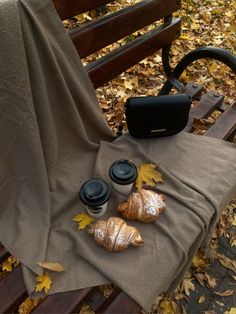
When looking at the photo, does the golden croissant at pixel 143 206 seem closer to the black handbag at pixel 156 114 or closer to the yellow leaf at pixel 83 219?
the yellow leaf at pixel 83 219

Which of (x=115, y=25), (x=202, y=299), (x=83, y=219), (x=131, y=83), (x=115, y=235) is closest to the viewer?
(x=115, y=235)

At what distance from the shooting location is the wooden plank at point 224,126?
194 centimetres

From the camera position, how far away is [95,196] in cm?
145

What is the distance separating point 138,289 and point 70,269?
30cm

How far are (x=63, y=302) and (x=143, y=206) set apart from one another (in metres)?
0.52

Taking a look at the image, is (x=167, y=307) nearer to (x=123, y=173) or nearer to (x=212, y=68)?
(x=123, y=173)

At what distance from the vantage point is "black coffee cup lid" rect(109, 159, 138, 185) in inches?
60.1

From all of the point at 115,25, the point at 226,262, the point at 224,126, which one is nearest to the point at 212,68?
the point at 224,126

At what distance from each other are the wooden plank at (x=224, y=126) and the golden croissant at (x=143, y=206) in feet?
2.13

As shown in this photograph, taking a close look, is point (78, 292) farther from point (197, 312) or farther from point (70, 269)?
point (197, 312)

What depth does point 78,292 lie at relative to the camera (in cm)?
131

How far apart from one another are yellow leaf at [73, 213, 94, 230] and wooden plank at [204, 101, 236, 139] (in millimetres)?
896

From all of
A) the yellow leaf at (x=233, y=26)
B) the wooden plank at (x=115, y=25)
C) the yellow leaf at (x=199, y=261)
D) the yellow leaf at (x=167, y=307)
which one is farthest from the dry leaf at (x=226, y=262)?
the yellow leaf at (x=233, y=26)

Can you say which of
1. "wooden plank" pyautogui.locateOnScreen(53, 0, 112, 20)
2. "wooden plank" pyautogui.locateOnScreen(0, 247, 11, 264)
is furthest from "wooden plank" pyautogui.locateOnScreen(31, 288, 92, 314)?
"wooden plank" pyautogui.locateOnScreen(53, 0, 112, 20)
